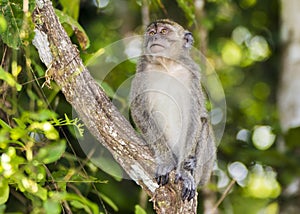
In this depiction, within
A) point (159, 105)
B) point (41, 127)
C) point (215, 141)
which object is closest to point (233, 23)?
point (215, 141)

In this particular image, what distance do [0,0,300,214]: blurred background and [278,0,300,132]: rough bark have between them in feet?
0.04

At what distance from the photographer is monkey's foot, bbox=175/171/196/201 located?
374 cm

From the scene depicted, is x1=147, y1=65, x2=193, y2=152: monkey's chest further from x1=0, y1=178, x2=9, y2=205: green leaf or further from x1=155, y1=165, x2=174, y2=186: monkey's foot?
x1=0, y1=178, x2=9, y2=205: green leaf

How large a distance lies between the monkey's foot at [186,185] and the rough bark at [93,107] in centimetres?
5

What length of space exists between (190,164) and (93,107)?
4.37ft

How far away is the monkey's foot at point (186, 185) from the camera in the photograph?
374 centimetres

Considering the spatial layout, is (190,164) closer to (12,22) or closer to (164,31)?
(164,31)

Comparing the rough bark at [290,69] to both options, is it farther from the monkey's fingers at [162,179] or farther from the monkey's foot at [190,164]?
the monkey's fingers at [162,179]

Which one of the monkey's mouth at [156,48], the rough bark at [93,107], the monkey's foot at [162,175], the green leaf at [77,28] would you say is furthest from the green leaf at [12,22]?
the monkey's mouth at [156,48]

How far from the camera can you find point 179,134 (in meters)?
4.58

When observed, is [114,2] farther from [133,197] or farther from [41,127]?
[41,127]

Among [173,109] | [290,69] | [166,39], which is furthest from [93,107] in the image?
[290,69]

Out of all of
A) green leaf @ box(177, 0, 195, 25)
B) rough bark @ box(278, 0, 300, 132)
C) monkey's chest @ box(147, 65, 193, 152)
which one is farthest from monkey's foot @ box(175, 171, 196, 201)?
rough bark @ box(278, 0, 300, 132)

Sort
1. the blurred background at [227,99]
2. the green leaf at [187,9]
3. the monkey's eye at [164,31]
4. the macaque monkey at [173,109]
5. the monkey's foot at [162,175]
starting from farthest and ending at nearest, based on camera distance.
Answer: the monkey's eye at [164,31]
the green leaf at [187,9]
the macaque monkey at [173,109]
the monkey's foot at [162,175]
the blurred background at [227,99]
